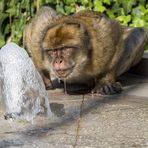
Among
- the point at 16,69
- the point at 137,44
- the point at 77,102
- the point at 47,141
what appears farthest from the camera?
the point at 137,44

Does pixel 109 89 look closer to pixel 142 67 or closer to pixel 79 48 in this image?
pixel 79 48

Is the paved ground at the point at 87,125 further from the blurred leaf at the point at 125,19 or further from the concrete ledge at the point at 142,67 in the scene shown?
the blurred leaf at the point at 125,19

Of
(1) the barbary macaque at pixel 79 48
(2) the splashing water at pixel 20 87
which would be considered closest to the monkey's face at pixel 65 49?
(1) the barbary macaque at pixel 79 48

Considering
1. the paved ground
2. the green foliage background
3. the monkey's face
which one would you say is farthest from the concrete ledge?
the green foliage background

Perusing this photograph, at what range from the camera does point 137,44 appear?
693 cm

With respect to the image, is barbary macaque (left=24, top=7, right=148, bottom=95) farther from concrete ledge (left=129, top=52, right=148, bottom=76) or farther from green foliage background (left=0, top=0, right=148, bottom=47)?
green foliage background (left=0, top=0, right=148, bottom=47)

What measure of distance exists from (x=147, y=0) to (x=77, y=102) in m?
3.92

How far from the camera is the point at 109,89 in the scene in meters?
6.24

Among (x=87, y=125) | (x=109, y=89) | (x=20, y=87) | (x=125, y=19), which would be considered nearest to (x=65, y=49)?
(x=109, y=89)

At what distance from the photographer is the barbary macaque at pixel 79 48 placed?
19.4 feet

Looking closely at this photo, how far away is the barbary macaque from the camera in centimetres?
591

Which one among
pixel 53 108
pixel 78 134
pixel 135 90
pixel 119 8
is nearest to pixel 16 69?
pixel 53 108

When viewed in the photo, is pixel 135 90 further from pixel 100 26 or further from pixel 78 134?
pixel 78 134

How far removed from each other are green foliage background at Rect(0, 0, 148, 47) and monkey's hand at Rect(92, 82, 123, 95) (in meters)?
2.98
